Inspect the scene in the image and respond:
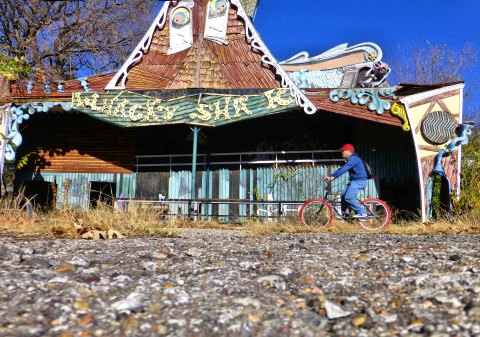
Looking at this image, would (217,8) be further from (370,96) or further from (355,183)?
(355,183)

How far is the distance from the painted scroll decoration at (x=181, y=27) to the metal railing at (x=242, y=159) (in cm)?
361

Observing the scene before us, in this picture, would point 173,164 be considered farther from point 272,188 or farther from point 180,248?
point 180,248

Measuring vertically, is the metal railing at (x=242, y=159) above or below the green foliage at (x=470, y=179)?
above

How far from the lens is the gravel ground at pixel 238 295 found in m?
2.08

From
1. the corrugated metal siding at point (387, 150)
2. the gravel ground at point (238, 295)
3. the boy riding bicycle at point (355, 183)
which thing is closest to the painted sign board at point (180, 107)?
the corrugated metal siding at point (387, 150)

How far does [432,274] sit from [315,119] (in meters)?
11.7

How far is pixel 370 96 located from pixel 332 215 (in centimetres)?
487

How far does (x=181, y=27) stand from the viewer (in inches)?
549

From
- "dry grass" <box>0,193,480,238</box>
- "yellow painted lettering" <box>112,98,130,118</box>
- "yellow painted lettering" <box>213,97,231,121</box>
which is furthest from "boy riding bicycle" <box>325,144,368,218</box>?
"yellow painted lettering" <box>112,98,130,118</box>

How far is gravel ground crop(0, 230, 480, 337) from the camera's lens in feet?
6.82

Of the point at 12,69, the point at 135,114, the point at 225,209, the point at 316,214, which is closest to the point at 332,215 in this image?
the point at 316,214

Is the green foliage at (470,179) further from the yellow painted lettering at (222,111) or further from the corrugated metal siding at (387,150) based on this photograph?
the yellow painted lettering at (222,111)

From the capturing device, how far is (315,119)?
14391 mm

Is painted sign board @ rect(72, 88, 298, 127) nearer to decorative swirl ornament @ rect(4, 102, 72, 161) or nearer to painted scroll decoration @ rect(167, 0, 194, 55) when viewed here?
decorative swirl ornament @ rect(4, 102, 72, 161)
